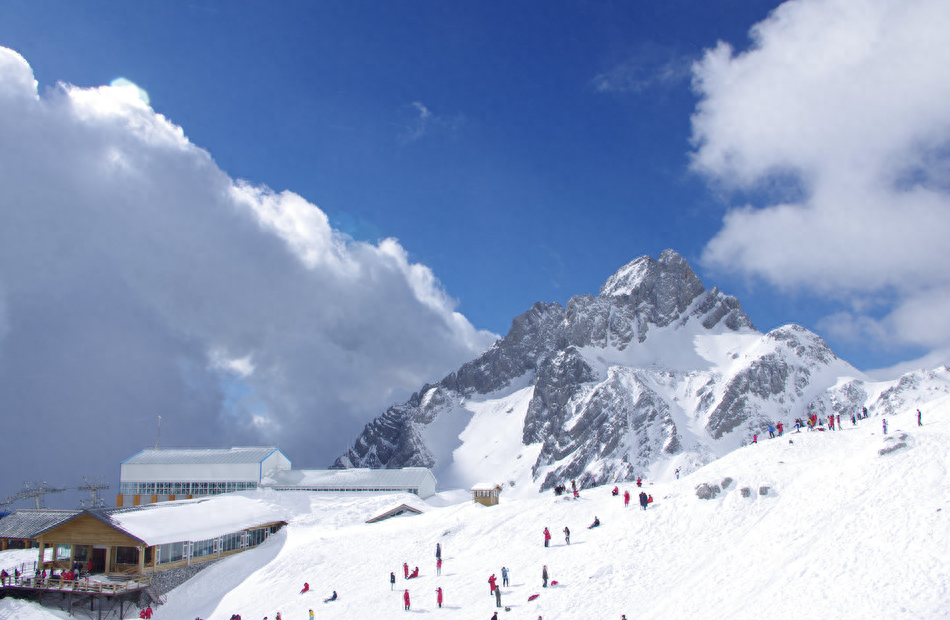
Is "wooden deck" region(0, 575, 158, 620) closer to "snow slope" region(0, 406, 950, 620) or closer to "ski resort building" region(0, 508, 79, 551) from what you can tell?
"snow slope" region(0, 406, 950, 620)

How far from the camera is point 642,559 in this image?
3719 centimetres

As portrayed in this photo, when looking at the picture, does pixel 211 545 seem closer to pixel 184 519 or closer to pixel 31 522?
pixel 184 519

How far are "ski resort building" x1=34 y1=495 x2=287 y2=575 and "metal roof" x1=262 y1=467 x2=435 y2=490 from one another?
37795mm

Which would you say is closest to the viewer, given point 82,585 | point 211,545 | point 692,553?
point 692,553

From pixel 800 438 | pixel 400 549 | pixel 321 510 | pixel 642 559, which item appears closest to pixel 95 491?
pixel 321 510

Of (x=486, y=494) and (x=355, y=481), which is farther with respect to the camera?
(x=355, y=481)

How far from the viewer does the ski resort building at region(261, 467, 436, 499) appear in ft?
313

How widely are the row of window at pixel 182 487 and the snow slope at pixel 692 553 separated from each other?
35.8 meters

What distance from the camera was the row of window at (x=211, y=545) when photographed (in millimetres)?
52156

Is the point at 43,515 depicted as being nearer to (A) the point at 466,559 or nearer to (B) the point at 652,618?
(A) the point at 466,559

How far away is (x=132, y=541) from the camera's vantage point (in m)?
50.3

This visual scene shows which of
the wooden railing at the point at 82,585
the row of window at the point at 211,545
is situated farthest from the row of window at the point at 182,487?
the wooden railing at the point at 82,585

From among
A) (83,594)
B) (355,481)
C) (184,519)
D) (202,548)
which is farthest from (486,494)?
(83,594)

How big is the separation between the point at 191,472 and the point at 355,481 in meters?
23.7
